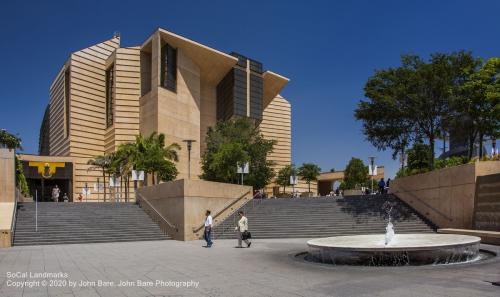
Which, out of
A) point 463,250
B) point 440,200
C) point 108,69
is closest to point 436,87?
point 440,200

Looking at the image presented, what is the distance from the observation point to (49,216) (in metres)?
25.8

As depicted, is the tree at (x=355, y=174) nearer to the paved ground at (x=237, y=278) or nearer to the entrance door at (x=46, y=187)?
the entrance door at (x=46, y=187)

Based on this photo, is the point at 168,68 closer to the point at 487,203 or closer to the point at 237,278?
the point at 487,203

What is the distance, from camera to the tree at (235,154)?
43.2 metres

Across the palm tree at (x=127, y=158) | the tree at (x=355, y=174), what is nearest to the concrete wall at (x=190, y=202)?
the palm tree at (x=127, y=158)

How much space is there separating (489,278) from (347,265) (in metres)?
3.58

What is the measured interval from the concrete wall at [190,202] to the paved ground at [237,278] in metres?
9.54

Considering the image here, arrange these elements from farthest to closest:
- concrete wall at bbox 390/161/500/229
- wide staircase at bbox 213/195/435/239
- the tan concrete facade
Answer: the tan concrete facade → wide staircase at bbox 213/195/435/239 → concrete wall at bbox 390/161/500/229

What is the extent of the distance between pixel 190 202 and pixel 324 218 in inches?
289

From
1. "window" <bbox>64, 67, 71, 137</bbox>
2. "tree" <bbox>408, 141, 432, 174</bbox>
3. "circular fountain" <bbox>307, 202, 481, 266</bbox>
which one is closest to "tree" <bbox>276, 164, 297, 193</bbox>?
"tree" <bbox>408, 141, 432, 174</bbox>

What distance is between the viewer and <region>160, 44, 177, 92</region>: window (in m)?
56.3

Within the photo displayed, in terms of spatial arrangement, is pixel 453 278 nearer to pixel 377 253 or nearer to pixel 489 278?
pixel 489 278

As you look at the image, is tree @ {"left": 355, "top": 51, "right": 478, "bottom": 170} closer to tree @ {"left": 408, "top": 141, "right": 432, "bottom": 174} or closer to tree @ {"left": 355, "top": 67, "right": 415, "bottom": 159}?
tree @ {"left": 355, "top": 67, "right": 415, "bottom": 159}

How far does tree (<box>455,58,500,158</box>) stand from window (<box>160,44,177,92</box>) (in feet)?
122
